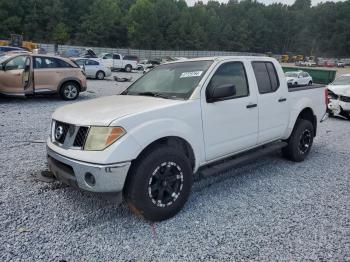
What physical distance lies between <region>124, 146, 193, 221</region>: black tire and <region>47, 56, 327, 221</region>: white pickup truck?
1 cm

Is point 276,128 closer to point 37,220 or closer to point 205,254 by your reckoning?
point 205,254

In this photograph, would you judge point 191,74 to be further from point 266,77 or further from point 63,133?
point 63,133

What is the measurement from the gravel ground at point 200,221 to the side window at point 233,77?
1.32m

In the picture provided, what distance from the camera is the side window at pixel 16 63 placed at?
32.9 feet

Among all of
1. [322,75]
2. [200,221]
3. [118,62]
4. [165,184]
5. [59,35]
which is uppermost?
[59,35]

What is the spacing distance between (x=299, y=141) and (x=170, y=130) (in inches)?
119

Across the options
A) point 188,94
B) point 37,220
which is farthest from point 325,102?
point 37,220

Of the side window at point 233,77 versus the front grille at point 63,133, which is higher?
the side window at point 233,77

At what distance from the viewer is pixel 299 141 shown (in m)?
5.39

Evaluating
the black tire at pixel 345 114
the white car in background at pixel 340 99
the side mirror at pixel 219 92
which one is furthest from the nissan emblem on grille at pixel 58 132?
the black tire at pixel 345 114

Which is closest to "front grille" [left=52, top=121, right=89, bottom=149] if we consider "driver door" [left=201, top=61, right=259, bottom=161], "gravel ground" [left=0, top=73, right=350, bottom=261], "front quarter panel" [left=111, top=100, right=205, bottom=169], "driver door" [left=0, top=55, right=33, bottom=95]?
"front quarter panel" [left=111, top=100, right=205, bottom=169]

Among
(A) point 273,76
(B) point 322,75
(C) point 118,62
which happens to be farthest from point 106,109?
(C) point 118,62

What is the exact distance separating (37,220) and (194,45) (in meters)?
91.8

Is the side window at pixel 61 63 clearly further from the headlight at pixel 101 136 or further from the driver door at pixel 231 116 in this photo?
the headlight at pixel 101 136
